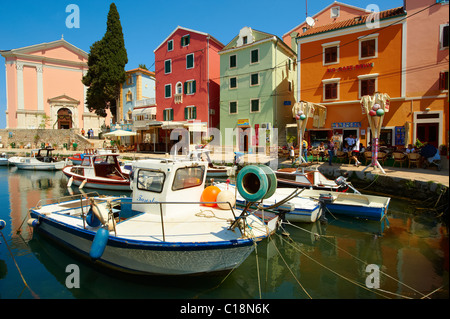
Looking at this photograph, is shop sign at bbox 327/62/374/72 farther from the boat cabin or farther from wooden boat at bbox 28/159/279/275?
the boat cabin

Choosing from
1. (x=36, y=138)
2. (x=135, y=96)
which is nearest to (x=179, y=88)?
(x=135, y=96)

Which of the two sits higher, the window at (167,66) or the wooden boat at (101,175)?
the window at (167,66)

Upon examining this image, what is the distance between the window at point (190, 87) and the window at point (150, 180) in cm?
2368

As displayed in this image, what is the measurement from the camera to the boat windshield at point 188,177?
631cm

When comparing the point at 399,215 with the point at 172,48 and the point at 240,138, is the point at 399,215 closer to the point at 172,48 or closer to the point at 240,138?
the point at 240,138

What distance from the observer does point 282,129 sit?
967 inches

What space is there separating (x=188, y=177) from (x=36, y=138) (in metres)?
37.8

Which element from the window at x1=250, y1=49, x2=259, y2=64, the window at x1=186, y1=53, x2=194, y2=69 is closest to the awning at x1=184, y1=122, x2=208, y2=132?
the window at x1=186, y1=53, x2=194, y2=69

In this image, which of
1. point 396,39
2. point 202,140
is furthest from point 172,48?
point 396,39

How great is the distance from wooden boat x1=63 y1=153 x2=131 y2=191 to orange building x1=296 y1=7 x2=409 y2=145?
1461 cm

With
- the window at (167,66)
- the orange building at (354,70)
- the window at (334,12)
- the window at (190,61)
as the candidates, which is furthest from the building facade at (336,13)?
the window at (167,66)

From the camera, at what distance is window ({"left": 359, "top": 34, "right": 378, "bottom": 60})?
62.2ft

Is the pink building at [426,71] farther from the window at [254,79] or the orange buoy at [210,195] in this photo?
the orange buoy at [210,195]

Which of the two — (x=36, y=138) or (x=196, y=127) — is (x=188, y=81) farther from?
(x=36, y=138)
